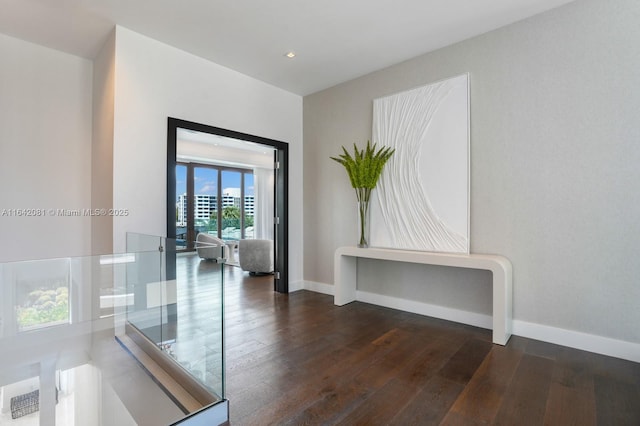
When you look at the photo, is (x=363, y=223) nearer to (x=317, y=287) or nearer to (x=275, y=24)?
(x=317, y=287)

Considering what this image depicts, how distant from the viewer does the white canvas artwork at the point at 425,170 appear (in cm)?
335

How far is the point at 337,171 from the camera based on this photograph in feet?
15.0

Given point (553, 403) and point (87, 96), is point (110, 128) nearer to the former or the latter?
point (87, 96)

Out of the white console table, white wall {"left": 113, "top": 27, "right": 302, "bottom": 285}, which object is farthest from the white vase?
white wall {"left": 113, "top": 27, "right": 302, "bottom": 285}

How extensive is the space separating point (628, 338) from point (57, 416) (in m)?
4.30

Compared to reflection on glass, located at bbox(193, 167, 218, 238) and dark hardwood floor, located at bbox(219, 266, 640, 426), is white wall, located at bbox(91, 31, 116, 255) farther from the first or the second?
reflection on glass, located at bbox(193, 167, 218, 238)

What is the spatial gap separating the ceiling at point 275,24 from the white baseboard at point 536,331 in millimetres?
2932

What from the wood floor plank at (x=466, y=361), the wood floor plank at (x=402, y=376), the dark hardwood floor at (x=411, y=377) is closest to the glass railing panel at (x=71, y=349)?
the wood floor plank at (x=402, y=376)

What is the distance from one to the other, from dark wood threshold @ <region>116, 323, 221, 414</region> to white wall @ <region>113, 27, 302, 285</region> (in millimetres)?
909

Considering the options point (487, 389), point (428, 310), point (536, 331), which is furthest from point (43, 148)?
point (536, 331)

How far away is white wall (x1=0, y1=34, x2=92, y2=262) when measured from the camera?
3.30 m

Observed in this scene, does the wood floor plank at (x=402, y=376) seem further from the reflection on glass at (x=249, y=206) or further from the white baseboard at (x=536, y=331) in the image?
the reflection on glass at (x=249, y=206)

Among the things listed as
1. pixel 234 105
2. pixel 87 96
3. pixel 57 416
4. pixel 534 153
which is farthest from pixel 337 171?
pixel 57 416

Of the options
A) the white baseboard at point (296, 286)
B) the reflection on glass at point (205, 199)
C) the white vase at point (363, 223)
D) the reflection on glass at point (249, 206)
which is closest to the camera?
the white vase at point (363, 223)
